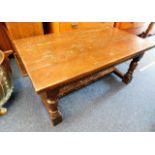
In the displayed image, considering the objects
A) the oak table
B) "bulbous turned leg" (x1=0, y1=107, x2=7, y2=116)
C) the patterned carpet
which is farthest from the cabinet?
"bulbous turned leg" (x1=0, y1=107, x2=7, y2=116)

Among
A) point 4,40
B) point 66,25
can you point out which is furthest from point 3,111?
point 66,25

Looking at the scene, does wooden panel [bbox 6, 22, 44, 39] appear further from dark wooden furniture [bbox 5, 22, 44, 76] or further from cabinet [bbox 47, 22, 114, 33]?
cabinet [bbox 47, 22, 114, 33]

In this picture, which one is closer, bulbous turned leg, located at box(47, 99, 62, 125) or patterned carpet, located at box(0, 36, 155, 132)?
bulbous turned leg, located at box(47, 99, 62, 125)

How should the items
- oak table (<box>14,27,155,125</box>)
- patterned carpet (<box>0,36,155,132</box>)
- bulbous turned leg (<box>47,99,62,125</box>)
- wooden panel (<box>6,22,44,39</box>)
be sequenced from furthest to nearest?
wooden panel (<box>6,22,44,39</box>)
patterned carpet (<box>0,36,155,132</box>)
bulbous turned leg (<box>47,99,62,125</box>)
oak table (<box>14,27,155,125</box>)

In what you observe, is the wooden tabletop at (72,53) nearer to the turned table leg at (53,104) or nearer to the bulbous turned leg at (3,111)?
the turned table leg at (53,104)

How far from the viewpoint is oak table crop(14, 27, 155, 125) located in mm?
776

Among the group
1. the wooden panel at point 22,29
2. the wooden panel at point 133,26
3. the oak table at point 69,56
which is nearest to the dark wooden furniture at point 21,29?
the wooden panel at point 22,29

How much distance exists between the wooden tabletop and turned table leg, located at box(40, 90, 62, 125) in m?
0.13

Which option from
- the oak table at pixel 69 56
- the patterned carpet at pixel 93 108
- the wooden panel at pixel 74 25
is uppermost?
the oak table at pixel 69 56

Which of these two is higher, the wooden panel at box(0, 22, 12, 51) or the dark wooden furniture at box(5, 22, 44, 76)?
the dark wooden furniture at box(5, 22, 44, 76)

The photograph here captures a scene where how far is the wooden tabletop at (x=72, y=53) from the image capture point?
78 cm

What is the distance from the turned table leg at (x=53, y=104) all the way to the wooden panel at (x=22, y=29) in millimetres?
760

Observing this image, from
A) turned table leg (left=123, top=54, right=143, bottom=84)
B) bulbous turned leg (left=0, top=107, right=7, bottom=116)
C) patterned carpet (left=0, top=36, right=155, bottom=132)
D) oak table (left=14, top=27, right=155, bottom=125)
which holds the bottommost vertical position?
patterned carpet (left=0, top=36, right=155, bottom=132)
